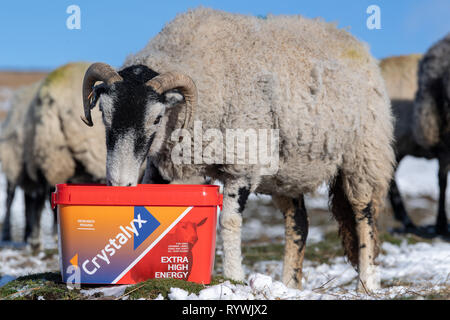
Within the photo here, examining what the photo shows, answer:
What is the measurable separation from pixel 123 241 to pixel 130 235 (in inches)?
2.5

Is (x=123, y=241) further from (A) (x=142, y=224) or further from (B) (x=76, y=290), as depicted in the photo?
(B) (x=76, y=290)

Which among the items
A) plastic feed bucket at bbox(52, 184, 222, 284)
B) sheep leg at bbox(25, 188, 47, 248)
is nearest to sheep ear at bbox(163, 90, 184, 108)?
plastic feed bucket at bbox(52, 184, 222, 284)

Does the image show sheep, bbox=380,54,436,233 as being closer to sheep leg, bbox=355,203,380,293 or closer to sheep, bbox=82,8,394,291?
sheep leg, bbox=355,203,380,293

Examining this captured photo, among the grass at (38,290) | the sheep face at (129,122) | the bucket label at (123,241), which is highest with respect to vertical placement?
the sheep face at (129,122)

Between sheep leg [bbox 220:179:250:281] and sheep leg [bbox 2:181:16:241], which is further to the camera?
sheep leg [bbox 2:181:16:241]

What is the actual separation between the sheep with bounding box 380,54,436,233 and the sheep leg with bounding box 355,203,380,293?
17.5 feet

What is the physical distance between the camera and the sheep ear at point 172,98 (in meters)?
3.94

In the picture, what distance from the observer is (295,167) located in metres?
4.77

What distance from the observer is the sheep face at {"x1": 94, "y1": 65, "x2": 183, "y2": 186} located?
143 inches

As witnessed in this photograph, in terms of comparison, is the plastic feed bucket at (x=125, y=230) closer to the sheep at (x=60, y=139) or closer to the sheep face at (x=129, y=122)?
the sheep face at (x=129, y=122)

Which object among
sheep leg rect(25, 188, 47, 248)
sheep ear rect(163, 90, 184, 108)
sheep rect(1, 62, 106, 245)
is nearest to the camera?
sheep ear rect(163, 90, 184, 108)

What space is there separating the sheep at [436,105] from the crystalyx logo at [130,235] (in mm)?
7364

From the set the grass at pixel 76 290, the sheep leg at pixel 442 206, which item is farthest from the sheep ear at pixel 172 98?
the sheep leg at pixel 442 206

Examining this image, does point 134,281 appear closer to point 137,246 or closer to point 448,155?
point 137,246
